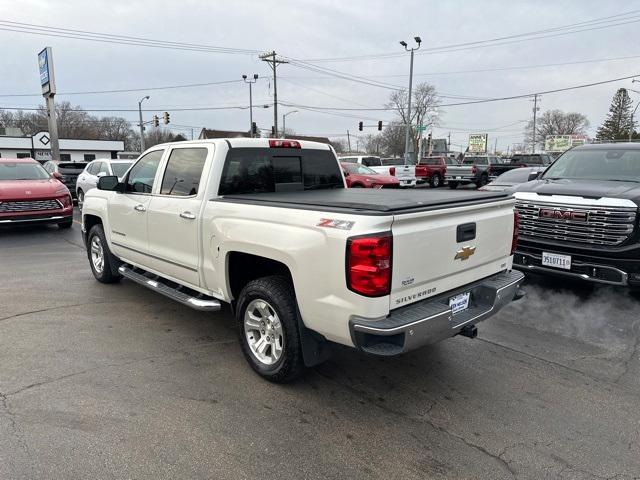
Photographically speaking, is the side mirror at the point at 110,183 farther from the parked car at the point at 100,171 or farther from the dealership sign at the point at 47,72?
the dealership sign at the point at 47,72

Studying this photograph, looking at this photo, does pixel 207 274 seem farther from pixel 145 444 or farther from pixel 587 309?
pixel 587 309

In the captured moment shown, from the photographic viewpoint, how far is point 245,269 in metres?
4.00

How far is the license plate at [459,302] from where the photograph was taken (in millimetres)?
3448

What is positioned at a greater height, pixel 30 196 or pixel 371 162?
pixel 371 162

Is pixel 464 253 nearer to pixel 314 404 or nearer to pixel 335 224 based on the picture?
pixel 335 224

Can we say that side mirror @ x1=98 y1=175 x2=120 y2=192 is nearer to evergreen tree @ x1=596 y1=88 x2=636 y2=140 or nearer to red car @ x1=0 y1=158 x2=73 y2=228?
red car @ x1=0 y1=158 x2=73 y2=228

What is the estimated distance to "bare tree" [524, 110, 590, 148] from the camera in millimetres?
103194

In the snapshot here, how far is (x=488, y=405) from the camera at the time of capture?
11.2ft

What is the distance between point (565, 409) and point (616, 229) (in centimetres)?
270

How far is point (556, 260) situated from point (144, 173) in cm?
486

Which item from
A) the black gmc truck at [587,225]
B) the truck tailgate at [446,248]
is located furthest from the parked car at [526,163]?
the truck tailgate at [446,248]

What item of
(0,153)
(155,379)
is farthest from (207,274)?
(0,153)

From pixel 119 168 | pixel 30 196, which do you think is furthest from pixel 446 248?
pixel 119 168

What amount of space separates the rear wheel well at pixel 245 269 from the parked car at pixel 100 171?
31.8ft
